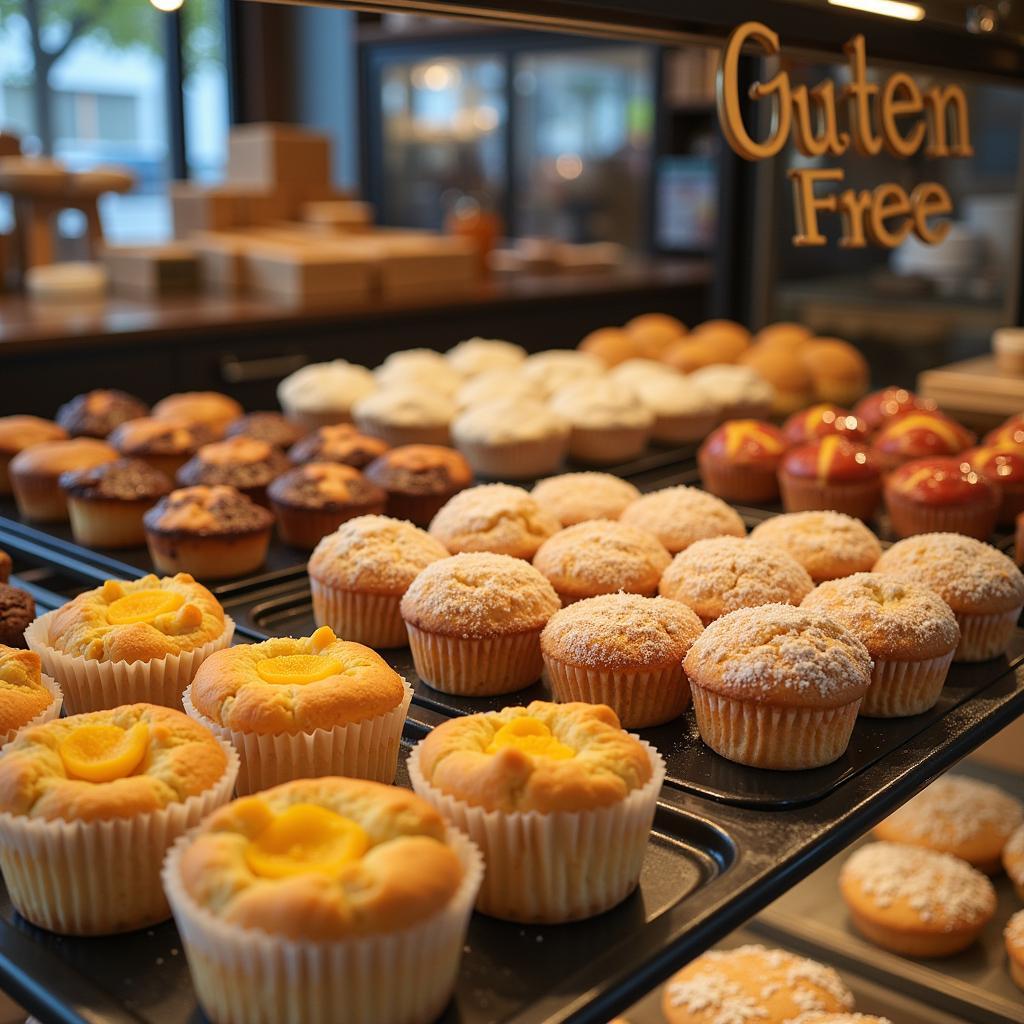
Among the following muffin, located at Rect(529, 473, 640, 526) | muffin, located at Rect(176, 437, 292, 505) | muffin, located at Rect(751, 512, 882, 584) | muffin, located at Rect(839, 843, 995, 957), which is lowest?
muffin, located at Rect(839, 843, 995, 957)

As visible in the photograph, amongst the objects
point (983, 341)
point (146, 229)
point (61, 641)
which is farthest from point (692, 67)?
point (61, 641)

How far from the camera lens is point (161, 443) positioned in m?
2.45

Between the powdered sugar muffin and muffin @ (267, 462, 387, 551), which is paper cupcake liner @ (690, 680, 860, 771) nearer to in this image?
the powdered sugar muffin

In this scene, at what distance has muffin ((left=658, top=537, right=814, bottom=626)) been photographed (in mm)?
1665

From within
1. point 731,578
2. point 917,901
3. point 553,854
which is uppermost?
point 731,578

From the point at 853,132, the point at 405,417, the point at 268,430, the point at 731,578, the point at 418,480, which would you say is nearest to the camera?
the point at 731,578

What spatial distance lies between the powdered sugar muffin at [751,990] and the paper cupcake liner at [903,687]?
1.74 feet

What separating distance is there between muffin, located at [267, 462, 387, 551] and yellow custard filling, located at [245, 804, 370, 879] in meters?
1.13

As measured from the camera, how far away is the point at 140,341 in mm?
3859

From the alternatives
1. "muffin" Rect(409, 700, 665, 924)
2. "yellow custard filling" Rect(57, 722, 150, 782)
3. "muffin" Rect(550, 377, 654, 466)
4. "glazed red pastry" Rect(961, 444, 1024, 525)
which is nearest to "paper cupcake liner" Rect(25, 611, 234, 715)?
"yellow custard filling" Rect(57, 722, 150, 782)

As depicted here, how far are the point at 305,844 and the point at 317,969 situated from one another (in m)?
0.11

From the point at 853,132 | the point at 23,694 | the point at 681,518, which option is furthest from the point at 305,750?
the point at 853,132

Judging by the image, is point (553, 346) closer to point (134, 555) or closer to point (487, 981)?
point (134, 555)

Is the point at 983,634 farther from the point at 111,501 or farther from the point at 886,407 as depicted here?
the point at 111,501
